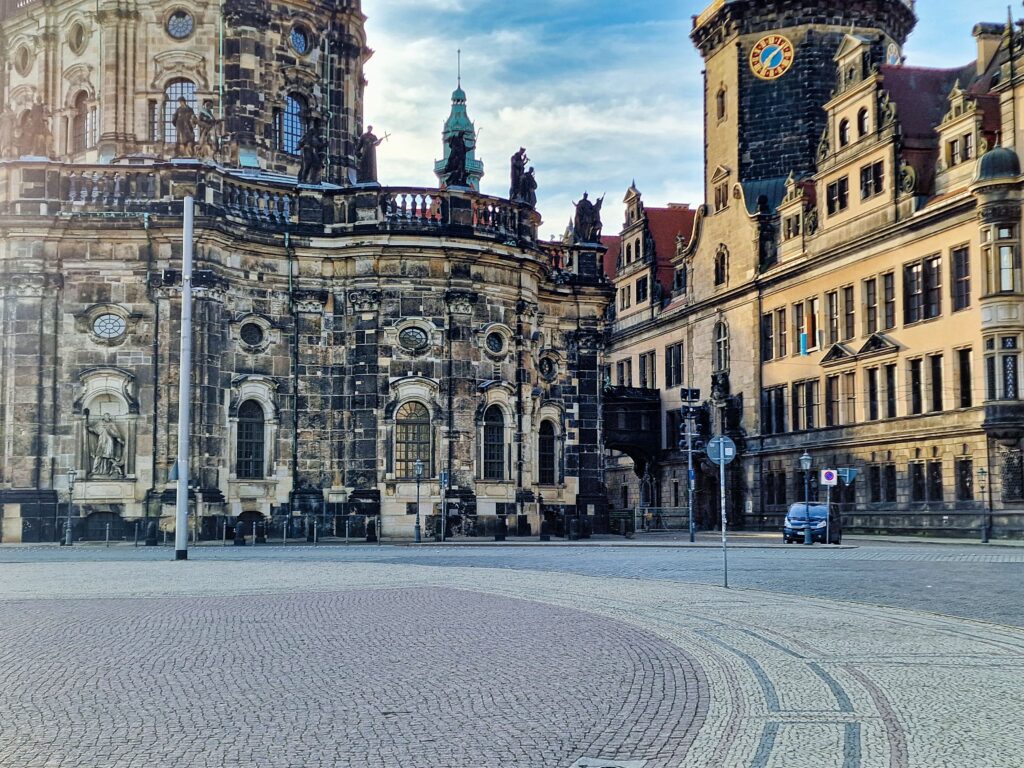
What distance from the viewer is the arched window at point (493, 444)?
4566 centimetres

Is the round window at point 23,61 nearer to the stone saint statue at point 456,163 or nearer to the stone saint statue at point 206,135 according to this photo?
the stone saint statue at point 206,135

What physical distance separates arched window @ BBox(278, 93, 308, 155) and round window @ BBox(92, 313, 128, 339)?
1020 centimetres

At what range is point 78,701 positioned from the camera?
9500 mm

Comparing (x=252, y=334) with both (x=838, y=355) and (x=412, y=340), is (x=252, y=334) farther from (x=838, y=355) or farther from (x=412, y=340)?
(x=838, y=355)

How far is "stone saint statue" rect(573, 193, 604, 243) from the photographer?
52500 millimetres

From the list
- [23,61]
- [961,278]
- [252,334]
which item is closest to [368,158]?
[252,334]

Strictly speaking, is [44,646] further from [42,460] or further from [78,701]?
[42,460]

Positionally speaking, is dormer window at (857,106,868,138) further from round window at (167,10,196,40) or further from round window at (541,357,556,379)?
round window at (167,10,196,40)

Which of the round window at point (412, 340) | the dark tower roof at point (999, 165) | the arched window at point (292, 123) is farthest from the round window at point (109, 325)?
the dark tower roof at point (999, 165)

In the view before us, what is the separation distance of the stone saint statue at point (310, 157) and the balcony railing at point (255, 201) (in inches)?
20.9

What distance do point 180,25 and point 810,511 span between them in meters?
27.3

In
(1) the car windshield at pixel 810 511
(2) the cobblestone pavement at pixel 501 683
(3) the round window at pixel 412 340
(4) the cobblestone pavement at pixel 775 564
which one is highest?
(3) the round window at pixel 412 340

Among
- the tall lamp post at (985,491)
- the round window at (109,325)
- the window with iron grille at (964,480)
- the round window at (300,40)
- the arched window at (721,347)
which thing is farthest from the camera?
the arched window at (721,347)

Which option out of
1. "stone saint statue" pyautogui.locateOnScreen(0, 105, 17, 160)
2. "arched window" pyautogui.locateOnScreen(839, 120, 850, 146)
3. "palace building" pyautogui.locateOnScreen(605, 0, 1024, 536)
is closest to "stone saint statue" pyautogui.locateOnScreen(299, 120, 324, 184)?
"stone saint statue" pyautogui.locateOnScreen(0, 105, 17, 160)
